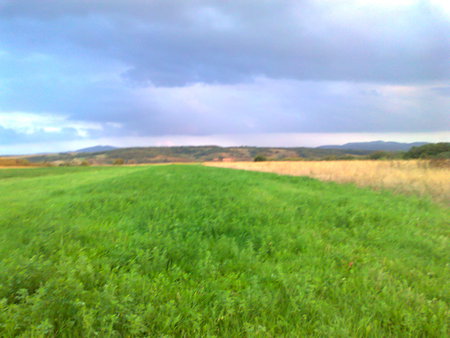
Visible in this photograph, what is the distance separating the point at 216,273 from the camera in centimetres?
344

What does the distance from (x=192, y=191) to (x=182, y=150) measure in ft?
372

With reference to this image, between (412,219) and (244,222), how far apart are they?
4659 mm

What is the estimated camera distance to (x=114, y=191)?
29.5 feet

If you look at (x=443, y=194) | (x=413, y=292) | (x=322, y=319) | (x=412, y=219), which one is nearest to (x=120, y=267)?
(x=322, y=319)

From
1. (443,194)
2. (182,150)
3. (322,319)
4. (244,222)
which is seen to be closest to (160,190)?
(244,222)

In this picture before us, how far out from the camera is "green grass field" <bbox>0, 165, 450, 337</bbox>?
241cm

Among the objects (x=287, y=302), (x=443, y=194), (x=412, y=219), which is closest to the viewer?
(x=287, y=302)

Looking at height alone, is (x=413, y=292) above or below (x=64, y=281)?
below

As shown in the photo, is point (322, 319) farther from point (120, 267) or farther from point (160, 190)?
point (160, 190)

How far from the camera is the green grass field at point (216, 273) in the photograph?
2406 mm

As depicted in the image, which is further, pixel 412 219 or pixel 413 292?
pixel 412 219

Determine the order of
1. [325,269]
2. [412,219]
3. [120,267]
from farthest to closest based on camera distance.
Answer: [412,219]
[325,269]
[120,267]

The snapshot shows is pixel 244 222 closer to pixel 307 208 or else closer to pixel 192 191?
pixel 307 208

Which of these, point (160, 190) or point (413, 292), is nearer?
point (413, 292)
